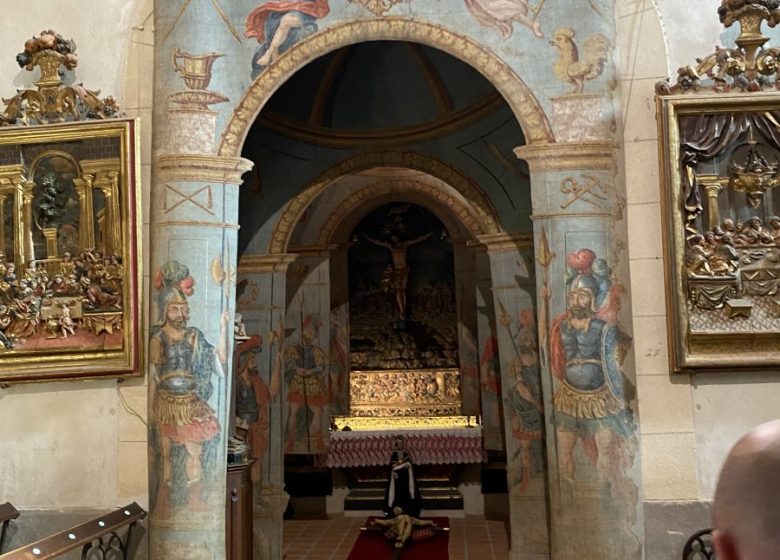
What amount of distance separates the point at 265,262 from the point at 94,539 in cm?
528

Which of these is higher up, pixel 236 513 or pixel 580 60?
pixel 580 60

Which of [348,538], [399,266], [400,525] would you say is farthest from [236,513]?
[399,266]

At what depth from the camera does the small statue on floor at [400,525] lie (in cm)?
1077

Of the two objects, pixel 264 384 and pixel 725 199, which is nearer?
pixel 725 199

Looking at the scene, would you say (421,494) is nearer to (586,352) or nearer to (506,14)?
(586,352)

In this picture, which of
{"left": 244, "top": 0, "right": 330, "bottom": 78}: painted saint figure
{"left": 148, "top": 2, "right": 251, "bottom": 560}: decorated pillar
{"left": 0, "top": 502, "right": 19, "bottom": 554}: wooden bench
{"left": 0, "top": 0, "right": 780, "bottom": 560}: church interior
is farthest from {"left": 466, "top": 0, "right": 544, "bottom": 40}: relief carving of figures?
{"left": 0, "top": 502, "right": 19, "bottom": 554}: wooden bench

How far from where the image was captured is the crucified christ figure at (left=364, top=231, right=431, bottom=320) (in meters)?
14.5

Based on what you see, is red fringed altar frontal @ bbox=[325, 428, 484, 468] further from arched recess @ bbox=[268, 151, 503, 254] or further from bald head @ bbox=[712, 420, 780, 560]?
bald head @ bbox=[712, 420, 780, 560]

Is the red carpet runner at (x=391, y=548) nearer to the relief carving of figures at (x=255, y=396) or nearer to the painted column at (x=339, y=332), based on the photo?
the relief carving of figures at (x=255, y=396)

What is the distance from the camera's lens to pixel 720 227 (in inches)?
256

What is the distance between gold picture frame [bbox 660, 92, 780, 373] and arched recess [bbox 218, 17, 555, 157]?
125 centimetres

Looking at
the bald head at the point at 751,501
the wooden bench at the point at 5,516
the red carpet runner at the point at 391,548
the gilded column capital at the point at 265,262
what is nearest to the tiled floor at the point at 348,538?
the red carpet runner at the point at 391,548

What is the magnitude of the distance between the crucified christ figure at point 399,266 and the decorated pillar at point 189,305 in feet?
25.0

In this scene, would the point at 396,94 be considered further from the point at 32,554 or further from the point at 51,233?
the point at 32,554
